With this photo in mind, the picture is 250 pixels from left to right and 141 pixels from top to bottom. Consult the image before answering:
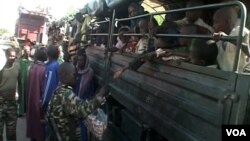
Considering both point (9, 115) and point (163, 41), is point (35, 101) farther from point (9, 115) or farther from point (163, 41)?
point (163, 41)

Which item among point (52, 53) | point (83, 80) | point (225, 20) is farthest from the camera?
point (52, 53)

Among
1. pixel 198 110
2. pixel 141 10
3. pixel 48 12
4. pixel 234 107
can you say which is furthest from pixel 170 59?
pixel 48 12

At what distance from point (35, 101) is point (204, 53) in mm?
4110

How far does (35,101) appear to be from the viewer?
20.7 feet

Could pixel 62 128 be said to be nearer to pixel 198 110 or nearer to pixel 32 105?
pixel 198 110

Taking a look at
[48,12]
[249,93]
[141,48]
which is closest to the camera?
[249,93]

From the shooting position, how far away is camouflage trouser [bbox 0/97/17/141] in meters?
5.76

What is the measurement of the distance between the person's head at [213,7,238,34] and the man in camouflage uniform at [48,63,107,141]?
142cm

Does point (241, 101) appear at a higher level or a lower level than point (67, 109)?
higher

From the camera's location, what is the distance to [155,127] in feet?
10.3

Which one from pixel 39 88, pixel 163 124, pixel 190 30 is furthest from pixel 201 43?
pixel 39 88

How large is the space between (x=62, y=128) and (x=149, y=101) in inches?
38.5

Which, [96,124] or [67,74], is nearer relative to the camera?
[67,74]

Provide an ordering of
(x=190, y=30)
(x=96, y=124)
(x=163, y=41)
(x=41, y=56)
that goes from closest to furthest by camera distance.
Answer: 1. (x=190, y=30)
2. (x=163, y=41)
3. (x=96, y=124)
4. (x=41, y=56)
